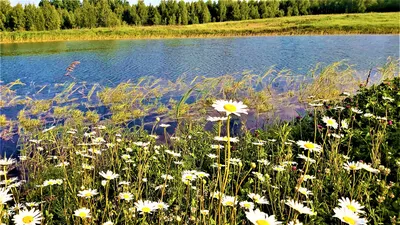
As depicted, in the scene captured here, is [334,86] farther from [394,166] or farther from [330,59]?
[330,59]

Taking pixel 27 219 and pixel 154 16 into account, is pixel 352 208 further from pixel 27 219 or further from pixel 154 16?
pixel 154 16

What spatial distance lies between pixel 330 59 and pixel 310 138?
22.3 ft

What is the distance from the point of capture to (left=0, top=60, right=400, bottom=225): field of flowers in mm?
1261

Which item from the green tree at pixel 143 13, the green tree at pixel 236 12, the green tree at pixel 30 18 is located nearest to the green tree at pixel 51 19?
the green tree at pixel 30 18

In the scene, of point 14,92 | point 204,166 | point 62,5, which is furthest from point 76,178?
point 62,5

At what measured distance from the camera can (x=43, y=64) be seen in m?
9.63

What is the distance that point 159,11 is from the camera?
138 feet

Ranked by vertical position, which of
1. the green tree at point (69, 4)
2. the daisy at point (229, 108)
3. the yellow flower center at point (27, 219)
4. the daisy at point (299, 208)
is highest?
the green tree at point (69, 4)

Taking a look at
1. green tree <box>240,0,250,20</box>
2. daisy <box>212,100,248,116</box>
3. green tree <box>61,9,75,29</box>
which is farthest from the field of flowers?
green tree <box>240,0,250,20</box>

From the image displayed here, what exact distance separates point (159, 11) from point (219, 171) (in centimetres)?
4358

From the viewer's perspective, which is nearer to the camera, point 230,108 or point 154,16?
point 230,108

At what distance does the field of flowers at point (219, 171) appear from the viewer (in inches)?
49.6

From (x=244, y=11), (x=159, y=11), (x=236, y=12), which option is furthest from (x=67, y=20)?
(x=244, y=11)

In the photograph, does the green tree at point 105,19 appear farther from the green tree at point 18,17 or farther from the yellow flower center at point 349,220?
the yellow flower center at point 349,220
